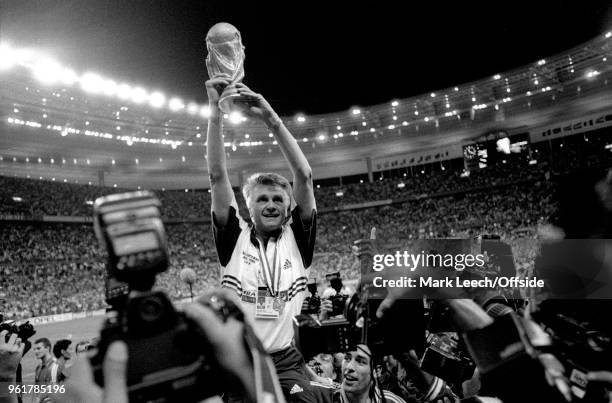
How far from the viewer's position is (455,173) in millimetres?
36688

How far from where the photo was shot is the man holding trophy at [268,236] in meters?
2.00

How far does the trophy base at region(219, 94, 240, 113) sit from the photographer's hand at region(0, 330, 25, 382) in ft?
5.26

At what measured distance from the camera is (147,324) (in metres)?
0.77

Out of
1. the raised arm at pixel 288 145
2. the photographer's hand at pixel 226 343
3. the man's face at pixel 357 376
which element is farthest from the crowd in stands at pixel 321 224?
the photographer's hand at pixel 226 343

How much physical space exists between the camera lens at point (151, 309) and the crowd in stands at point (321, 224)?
1001 inches

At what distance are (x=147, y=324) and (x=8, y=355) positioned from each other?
75.5 inches

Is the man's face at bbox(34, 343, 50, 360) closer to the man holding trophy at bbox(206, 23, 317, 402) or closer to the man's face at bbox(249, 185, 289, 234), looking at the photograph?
the man holding trophy at bbox(206, 23, 317, 402)

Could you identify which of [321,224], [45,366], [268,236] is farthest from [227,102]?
[321,224]

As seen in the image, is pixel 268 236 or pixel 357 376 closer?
pixel 268 236

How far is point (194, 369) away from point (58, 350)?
639cm

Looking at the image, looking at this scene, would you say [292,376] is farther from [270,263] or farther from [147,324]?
[147,324]

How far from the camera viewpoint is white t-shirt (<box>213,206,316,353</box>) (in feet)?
7.05

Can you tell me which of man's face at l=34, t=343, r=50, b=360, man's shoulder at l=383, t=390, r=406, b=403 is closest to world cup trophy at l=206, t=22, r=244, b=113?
man's shoulder at l=383, t=390, r=406, b=403

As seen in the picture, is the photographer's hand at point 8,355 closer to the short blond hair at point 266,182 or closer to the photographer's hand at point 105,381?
the short blond hair at point 266,182
